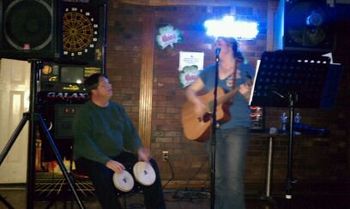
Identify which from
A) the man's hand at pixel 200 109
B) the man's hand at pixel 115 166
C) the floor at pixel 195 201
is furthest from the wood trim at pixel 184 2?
the man's hand at pixel 115 166

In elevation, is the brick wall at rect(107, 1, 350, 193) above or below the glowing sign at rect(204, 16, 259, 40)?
below

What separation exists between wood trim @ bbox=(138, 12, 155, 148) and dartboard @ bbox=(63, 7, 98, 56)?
1.08 m

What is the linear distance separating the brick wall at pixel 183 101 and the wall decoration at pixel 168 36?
0.05 meters

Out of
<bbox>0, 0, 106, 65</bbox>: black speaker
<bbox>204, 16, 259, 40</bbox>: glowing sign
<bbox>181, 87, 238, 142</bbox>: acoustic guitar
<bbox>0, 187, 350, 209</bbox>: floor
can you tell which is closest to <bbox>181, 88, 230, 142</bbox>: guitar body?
<bbox>181, 87, 238, 142</bbox>: acoustic guitar

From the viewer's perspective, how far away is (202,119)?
11.2 ft

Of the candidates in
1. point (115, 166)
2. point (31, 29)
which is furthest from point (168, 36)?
point (31, 29)

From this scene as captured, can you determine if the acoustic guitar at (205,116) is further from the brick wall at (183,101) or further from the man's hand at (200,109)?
the brick wall at (183,101)

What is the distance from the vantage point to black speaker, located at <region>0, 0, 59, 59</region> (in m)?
2.37

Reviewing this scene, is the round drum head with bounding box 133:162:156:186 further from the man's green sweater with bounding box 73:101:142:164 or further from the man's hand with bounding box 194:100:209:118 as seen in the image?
the man's hand with bounding box 194:100:209:118

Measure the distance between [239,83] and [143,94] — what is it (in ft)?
6.48

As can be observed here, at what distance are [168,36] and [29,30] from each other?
2.75 metres

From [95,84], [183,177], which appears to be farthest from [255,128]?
[95,84]

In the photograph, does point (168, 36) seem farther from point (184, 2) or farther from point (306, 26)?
point (306, 26)

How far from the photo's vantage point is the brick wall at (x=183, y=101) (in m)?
4.95
